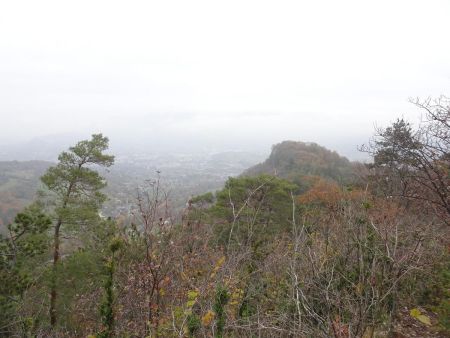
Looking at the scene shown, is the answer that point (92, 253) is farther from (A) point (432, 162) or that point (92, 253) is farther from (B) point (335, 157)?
(B) point (335, 157)

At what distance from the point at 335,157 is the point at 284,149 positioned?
885cm

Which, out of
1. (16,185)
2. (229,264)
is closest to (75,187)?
(229,264)

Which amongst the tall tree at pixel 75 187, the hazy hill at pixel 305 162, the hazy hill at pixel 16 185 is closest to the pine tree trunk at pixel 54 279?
the tall tree at pixel 75 187

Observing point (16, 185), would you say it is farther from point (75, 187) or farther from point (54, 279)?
point (54, 279)

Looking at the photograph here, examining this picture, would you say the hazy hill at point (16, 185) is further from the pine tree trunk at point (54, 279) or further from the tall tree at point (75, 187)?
the pine tree trunk at point (54, 279)

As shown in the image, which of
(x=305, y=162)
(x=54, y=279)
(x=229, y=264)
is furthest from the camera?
(x=305, y=162)

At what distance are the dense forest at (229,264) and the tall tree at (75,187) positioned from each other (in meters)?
0.04

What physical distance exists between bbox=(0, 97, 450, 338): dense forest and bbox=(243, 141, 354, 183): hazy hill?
85.8 ft

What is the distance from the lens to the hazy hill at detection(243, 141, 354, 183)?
4231 cm

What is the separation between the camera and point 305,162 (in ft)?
151

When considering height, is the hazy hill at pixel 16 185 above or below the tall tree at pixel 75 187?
below

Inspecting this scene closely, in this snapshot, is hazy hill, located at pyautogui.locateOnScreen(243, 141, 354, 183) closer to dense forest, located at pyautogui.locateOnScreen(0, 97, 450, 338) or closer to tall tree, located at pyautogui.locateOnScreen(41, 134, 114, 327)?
dense forest, located at pyautogui.locateOnScreen(0, 97, 450, 338)

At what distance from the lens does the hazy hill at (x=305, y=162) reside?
4231 cm

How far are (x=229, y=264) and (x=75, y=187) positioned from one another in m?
7.82
